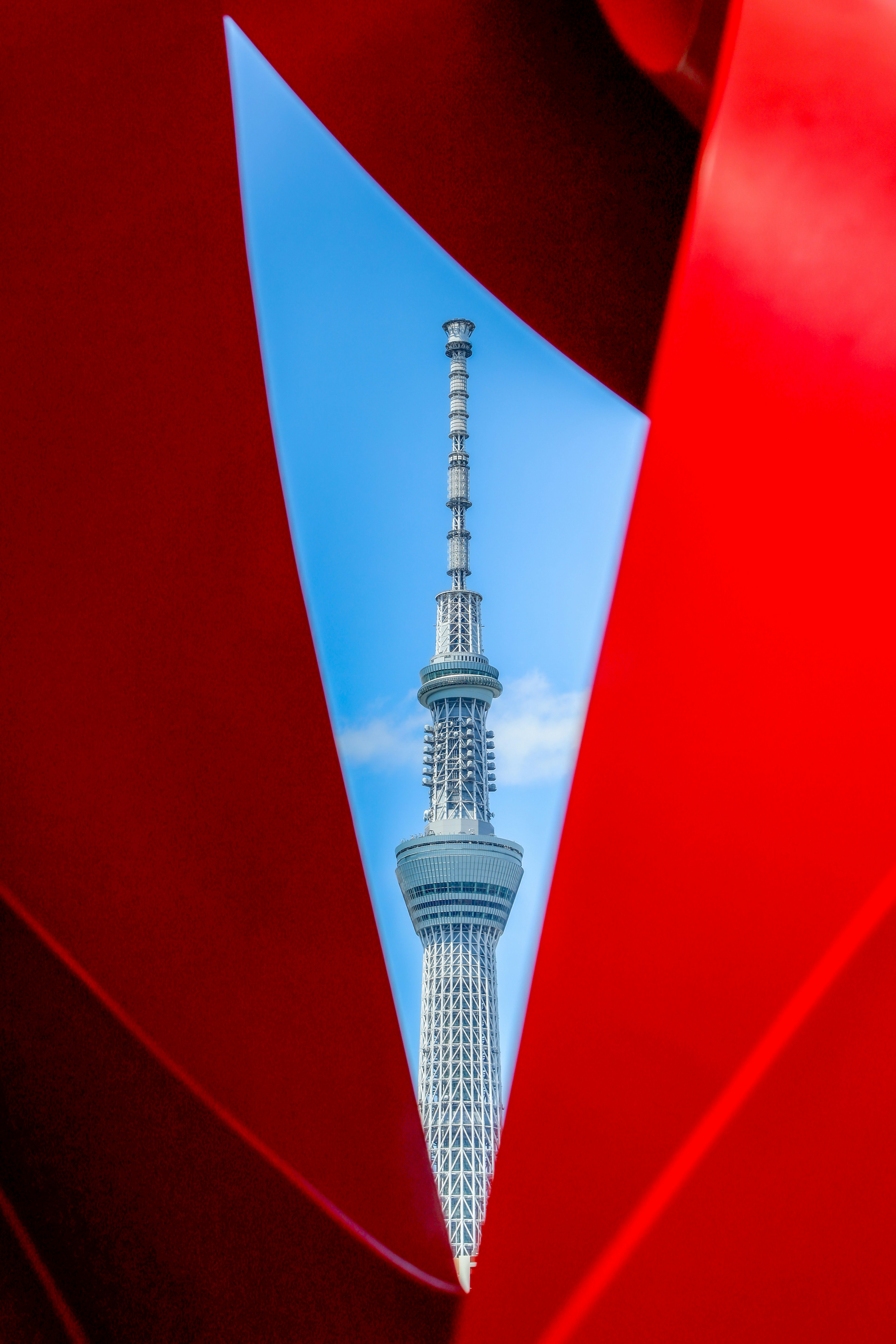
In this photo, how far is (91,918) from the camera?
400 cm

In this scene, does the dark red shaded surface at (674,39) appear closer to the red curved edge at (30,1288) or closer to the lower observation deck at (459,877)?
the red curved edge at (30,1288)

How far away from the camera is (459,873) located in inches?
1594

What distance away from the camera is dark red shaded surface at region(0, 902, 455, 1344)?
3.94m

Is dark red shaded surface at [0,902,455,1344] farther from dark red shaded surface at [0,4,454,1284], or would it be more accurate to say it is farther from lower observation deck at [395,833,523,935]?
lower observation deck at [395,833,523,935]

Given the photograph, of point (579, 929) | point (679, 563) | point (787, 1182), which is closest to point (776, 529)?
point (679, 563)

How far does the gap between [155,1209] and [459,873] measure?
3682cm

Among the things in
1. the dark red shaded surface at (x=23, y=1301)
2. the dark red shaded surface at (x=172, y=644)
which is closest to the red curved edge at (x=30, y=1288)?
the dark red shaded surface at (x=23, y=1301)

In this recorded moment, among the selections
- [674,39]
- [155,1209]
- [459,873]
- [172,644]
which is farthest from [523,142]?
[459,873]

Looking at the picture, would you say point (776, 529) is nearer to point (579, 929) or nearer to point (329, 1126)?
point (579, 929)

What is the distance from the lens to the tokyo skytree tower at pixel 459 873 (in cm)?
3597

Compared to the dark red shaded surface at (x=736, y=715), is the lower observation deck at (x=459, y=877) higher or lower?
higher

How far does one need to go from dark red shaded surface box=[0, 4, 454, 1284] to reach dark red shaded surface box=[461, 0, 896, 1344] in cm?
146

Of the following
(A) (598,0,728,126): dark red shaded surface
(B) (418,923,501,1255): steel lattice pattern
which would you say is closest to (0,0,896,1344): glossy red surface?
(A) (598,0,728,126): dark red shaded surface

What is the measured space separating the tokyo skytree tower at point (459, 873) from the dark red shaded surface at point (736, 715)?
111ft
